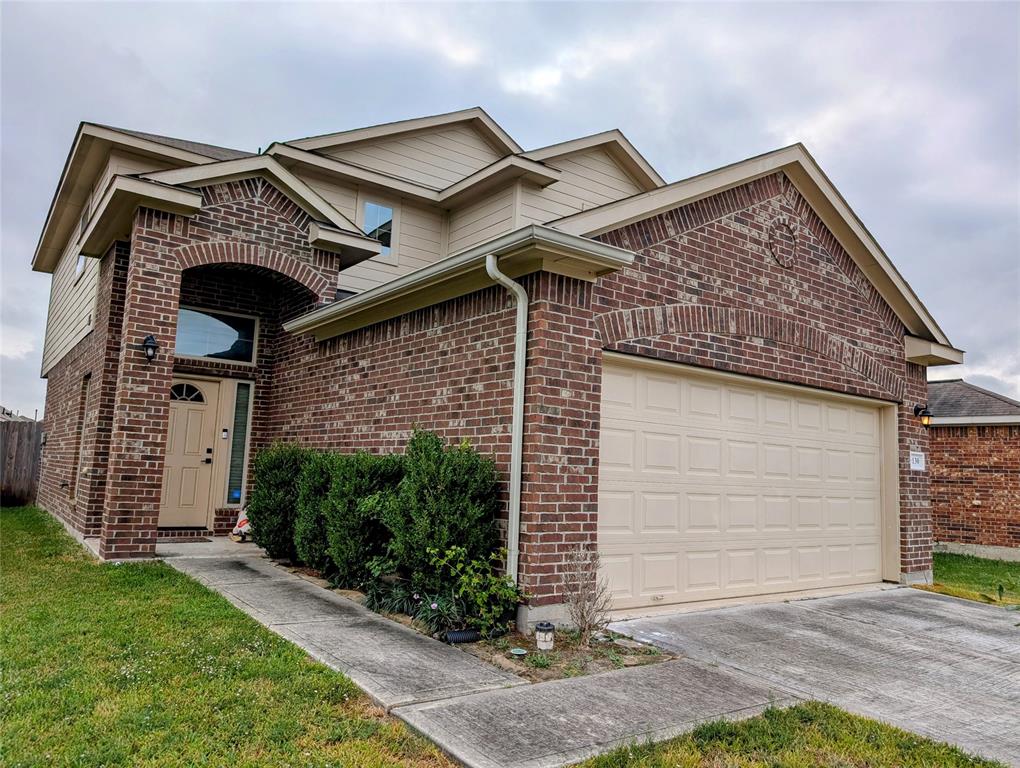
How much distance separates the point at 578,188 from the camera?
13.0 m

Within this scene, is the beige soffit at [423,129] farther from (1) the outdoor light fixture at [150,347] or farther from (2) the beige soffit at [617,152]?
(1) the outdoor light fixture at [150,347]

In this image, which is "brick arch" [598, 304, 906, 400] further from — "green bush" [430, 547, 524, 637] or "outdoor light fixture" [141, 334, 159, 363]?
"outdoor light fixture" [141, 334, 159, 363]

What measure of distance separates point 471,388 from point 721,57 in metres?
7.01

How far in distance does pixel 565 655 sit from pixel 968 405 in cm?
1292

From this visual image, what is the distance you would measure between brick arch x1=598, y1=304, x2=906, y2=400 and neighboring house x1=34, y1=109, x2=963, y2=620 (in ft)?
0.11

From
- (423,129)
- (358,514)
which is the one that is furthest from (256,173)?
(358,514)

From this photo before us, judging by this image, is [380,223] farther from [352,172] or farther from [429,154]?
[429,154]

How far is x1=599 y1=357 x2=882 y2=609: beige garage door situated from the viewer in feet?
21.3

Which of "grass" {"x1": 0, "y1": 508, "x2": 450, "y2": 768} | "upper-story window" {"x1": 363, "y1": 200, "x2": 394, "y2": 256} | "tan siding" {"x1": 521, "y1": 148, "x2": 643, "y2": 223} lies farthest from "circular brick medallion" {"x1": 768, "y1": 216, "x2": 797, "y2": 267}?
"upper-story window" {"x1": 363, "y1": 200, "x2": 394, "y2": 256}

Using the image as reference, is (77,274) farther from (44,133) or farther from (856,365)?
(856,365)

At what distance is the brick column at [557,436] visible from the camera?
553 cm

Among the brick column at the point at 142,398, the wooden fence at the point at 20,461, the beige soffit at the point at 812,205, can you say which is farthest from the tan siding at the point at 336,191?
the wooden fence at the point at 20,461

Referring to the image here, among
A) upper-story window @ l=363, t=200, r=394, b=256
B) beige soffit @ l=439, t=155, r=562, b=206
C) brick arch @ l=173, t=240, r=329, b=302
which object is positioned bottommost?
brick arch @ l=173, t=240, r=329, b=302

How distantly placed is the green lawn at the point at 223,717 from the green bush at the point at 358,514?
147 cm
